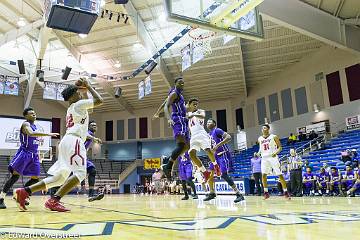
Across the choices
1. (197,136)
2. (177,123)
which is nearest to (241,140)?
(197,136)

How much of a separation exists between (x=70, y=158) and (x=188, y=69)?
1865 cm

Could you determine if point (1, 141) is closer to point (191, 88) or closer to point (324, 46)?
point (191, 88)

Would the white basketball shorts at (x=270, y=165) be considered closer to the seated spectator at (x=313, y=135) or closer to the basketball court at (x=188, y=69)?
the basketball court at (x=188, y=69)

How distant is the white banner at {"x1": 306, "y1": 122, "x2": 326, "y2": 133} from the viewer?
66.3 feet

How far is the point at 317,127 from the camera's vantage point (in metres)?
20.6

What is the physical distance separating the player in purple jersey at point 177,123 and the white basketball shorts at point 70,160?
1.90 m

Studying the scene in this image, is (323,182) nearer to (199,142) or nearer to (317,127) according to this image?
(199,142)

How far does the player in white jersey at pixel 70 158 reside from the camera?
3833 mm

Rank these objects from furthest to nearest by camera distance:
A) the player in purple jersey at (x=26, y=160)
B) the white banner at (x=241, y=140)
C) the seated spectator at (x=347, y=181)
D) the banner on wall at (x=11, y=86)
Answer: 1. the white banner at (x=241, y=140)
2. the banner on wall at (x=11, y=86)
3. the seated spectator at (x=347, y=181)
4. the player in purple jersey at (x=26, y=160)

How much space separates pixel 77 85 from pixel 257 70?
20.4 meters

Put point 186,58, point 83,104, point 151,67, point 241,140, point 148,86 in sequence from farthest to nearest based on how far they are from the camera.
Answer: point 241,140 < point 151,67 < point 148,86 < point 186,58 < point 83,104

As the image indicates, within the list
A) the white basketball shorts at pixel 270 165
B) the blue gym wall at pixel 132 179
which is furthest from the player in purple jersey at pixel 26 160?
the blue gym wall at pixel 132 179

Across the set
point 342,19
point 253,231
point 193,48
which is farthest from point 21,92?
point 253,231

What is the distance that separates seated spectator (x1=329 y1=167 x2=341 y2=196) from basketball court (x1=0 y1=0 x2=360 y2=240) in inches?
68.5
